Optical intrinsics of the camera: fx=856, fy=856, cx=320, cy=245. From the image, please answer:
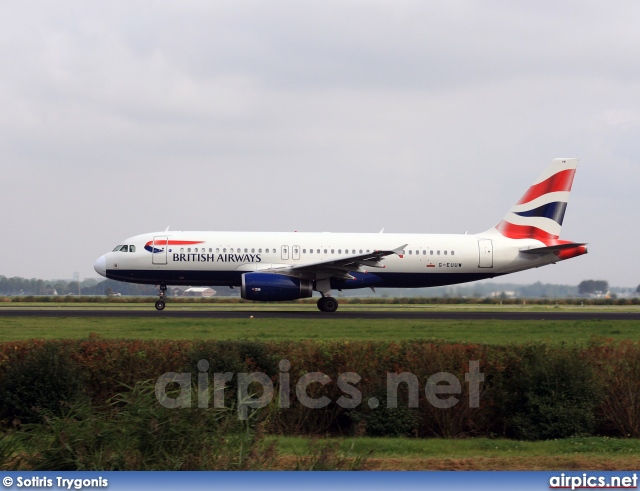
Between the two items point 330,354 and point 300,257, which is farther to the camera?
point 300,257

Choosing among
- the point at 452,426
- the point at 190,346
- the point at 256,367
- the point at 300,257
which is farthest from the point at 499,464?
the point at 300,257

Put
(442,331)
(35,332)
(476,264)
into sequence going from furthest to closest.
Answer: (476,264)
(442,331)
(35,332)

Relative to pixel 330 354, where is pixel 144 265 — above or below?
above

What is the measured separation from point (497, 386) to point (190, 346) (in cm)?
560

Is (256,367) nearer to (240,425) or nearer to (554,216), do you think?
(240,425)

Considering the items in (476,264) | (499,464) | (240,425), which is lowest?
(499,464)

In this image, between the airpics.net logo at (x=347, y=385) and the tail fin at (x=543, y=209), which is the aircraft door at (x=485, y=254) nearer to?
the tail fin at (x=543, y=209)

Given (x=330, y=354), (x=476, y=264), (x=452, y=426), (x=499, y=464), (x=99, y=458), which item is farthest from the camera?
(x=476, y=264)

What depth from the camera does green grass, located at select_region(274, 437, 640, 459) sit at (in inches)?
488

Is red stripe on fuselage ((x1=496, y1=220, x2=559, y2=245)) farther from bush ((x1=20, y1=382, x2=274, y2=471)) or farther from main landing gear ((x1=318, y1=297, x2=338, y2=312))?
bush ((x1=20, y1=382, x2=274, y2=471))

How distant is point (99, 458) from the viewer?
9531 mm

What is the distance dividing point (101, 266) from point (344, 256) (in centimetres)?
1166

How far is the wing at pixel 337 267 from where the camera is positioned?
3853 cm

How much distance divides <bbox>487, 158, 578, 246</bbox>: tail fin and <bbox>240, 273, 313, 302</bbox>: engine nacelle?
11.9 metres
